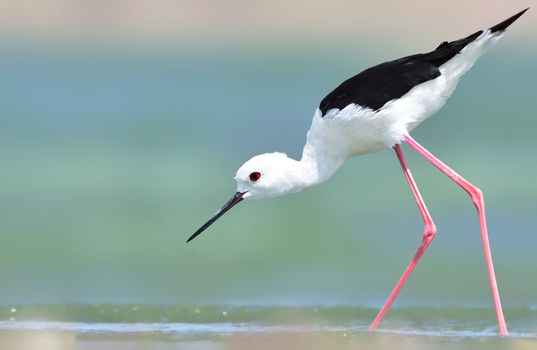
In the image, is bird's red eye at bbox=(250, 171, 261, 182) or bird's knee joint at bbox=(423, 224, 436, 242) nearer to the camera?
bird's red eye at bbox=(250, 171, 261, 182)

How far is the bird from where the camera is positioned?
25.3 ft

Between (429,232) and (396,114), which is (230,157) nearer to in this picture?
(429,232)

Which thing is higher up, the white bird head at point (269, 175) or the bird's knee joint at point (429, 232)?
the white bird head at point (269, 175)

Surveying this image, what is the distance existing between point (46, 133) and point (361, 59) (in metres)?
5.05

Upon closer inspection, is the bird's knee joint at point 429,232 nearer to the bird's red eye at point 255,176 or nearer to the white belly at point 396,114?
the white belly at point 396,114

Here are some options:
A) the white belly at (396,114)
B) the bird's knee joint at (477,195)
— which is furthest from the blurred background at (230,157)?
the white belly at (396,114)

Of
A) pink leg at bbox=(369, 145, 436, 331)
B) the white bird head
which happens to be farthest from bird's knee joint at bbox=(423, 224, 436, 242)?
the white bird head

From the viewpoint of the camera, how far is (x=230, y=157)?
13898 millimetres

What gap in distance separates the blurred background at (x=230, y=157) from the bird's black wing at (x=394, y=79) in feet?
5.45

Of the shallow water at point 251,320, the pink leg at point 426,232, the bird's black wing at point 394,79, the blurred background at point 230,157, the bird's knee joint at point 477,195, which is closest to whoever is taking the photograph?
the shallow water at point 251,320

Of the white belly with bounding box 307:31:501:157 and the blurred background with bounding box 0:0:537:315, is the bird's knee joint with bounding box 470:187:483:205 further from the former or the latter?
the blurred background with bounding box 0:0:537:315

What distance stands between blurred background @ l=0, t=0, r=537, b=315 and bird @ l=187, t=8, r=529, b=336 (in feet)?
3.63

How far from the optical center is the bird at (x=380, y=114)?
7.70 m

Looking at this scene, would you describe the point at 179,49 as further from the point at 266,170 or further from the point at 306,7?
the point at 266,170
